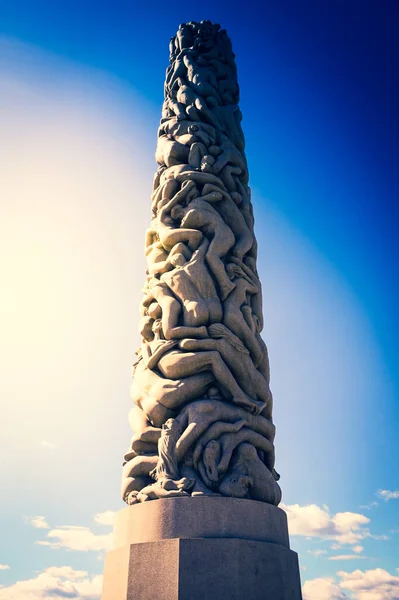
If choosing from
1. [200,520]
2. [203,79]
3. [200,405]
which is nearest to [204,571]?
[200,520]

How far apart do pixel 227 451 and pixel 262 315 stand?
2684 millimetres

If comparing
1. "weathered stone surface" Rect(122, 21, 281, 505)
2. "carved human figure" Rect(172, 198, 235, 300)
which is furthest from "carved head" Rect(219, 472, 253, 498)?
"carved human figure" Rect(172, 198, 235, 300)

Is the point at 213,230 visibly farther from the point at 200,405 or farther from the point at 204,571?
the point at 204,571

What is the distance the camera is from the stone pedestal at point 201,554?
19.3ft

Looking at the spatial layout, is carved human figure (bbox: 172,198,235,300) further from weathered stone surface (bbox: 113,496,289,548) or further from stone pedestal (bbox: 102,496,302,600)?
stone pedestal (bbox: 102,496,302,600)

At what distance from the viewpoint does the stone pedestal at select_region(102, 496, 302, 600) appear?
588 centimetres

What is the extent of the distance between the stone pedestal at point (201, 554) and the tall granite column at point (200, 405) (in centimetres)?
1

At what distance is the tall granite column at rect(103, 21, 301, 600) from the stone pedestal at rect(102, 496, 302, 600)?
13mm

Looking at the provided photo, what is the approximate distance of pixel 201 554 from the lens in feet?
19.6

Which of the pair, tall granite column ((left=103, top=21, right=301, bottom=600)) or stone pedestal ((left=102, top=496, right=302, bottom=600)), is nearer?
stone pedestal ((left=102, top=496, right=302, bottom=600))

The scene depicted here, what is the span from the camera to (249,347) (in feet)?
26.3

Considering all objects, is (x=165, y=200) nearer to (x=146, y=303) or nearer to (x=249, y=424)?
(x=146, y=303)

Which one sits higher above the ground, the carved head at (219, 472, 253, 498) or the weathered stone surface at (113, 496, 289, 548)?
the carved head at (219, 472, 253, 498)

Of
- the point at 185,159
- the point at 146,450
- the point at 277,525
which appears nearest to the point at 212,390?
the point at 146,450
